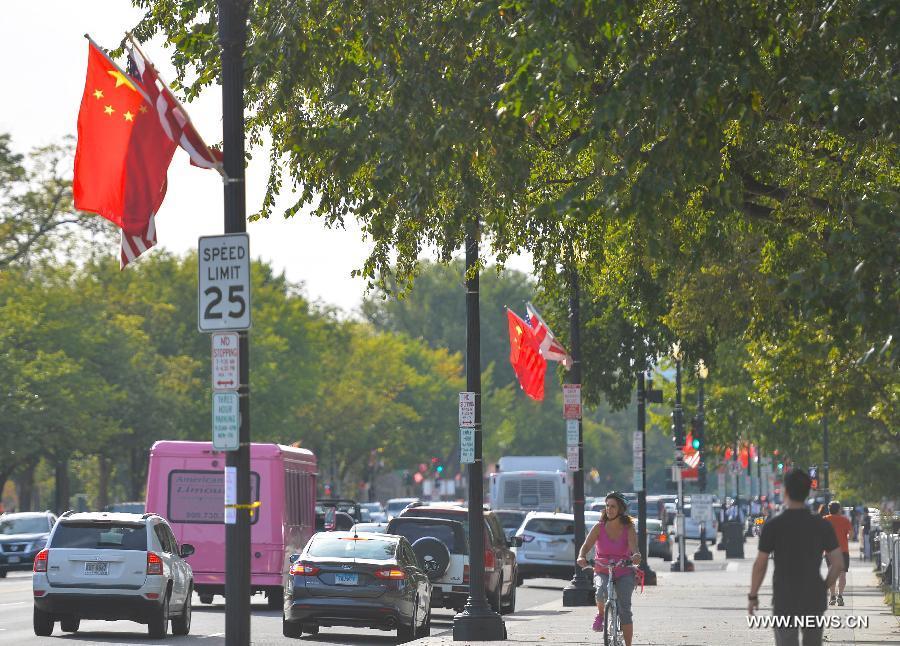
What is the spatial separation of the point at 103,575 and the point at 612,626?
759 cm

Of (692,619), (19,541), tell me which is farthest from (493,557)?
(19,541)

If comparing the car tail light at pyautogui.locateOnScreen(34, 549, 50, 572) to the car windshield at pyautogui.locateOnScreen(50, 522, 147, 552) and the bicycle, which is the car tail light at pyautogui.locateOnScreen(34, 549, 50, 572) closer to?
the car windshield at pyautogui.locateOnScreen(50, 522, 147, 552)

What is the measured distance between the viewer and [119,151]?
14.7 meters

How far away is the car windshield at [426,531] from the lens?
29734 millimetres

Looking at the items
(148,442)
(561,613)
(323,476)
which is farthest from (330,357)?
(561,613)

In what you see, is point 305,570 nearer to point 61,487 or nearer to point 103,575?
point 103,575

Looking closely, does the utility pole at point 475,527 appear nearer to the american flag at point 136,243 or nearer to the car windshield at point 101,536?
the car windshield at point 101,536

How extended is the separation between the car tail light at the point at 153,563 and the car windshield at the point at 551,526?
1961cm

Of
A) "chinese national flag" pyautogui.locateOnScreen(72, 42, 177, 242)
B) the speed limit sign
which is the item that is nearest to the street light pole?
"chinese national flag" pyautogui.locateOnScreen(72, 42, 177, 242)

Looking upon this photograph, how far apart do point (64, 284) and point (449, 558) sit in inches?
2065

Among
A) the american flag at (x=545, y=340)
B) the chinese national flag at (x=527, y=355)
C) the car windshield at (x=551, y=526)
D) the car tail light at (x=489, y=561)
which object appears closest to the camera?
the car tail light at (x=489, y=561)

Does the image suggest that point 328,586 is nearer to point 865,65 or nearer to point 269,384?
point 865,65

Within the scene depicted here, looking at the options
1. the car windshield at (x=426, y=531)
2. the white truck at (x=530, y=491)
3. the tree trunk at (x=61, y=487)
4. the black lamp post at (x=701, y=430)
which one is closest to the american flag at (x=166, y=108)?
the car windshield at (x=426, y=531)

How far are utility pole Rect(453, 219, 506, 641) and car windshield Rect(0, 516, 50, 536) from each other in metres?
28.4
